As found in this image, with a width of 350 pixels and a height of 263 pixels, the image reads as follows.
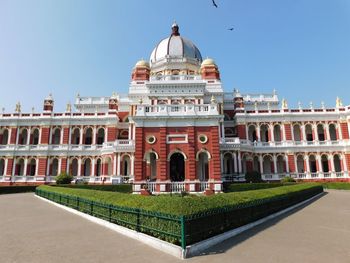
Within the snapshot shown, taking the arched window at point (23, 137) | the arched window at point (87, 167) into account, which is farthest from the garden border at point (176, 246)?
the arched window at point (23, 137)

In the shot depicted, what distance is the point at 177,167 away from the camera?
2719 cm

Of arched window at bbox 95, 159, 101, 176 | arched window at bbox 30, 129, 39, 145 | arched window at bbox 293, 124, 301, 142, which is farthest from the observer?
arched window at bbox 30, 129, 39, 145

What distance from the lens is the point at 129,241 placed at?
366 inches

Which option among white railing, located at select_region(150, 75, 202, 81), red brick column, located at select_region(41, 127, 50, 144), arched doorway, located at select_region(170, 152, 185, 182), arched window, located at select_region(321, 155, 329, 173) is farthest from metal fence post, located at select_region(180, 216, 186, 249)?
arched window, located at select_region(321, 155, 329, 173)

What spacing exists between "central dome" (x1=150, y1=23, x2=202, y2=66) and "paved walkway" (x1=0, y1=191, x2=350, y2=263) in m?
45.4

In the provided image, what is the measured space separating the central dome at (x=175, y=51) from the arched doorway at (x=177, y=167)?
31201 millimetres

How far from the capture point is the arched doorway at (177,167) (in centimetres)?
2695

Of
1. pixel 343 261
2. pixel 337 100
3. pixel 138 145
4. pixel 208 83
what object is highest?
pixel 208 83

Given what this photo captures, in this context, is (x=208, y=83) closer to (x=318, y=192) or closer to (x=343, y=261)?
(x=318, y=192)

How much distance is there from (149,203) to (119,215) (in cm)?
165

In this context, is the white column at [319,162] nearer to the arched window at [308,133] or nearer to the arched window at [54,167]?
the arched window at [308,133]

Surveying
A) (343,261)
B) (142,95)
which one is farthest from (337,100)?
(343,261)

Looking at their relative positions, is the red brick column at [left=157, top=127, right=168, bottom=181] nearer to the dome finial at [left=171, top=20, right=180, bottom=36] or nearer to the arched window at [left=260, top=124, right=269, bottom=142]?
the arched window at [left=260, top=124, right=269, bottom=142]

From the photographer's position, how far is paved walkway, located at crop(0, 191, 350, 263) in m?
7.46
